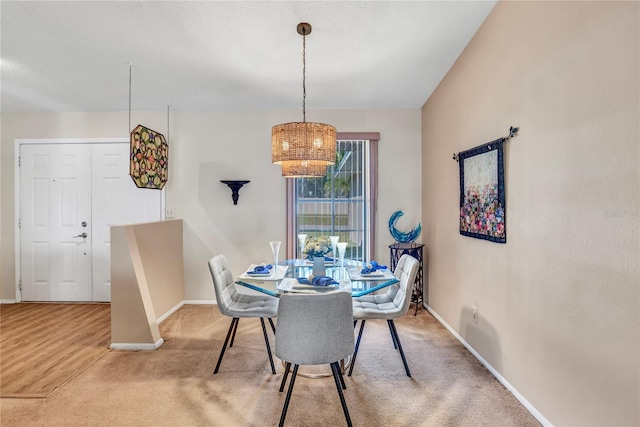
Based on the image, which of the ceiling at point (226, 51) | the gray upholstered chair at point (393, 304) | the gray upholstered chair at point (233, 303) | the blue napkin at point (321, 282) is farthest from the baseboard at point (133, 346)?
the ceiling at point (226, 51)

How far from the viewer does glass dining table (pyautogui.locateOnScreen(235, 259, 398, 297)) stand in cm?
214

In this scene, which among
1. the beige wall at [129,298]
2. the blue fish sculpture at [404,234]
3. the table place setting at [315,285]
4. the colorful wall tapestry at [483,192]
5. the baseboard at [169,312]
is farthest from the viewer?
the blue fish sculpture at [404,234]

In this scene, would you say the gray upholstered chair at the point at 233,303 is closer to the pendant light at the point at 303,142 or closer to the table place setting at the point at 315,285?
the table place setting at the point at 315,285

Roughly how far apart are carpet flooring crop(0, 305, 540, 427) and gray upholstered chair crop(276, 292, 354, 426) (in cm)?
33

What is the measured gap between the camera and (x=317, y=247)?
2518 millimetres

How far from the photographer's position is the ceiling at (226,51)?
2.24 m

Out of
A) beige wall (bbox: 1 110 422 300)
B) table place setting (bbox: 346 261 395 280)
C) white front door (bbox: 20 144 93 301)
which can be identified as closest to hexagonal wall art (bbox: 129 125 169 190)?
beige wall (bbox: 1 110 422 300)

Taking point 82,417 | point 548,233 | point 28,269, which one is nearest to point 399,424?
point 548,233

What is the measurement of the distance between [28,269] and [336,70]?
15.3 feet

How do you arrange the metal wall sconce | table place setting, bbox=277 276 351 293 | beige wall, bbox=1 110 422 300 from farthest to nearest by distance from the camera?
1. beige wall, bbox=1 110 422 300
2. the metal wall sconce
3. table place setting, bbox=277 276 351 293

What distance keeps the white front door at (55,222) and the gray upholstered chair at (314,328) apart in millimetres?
3762

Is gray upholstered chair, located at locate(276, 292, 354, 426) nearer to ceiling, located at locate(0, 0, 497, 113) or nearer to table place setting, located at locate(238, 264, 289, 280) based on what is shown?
table place setting, located at locate(238, 264, 289, 280)

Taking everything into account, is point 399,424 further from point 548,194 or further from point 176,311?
point 176,311

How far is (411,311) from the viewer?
387cm
